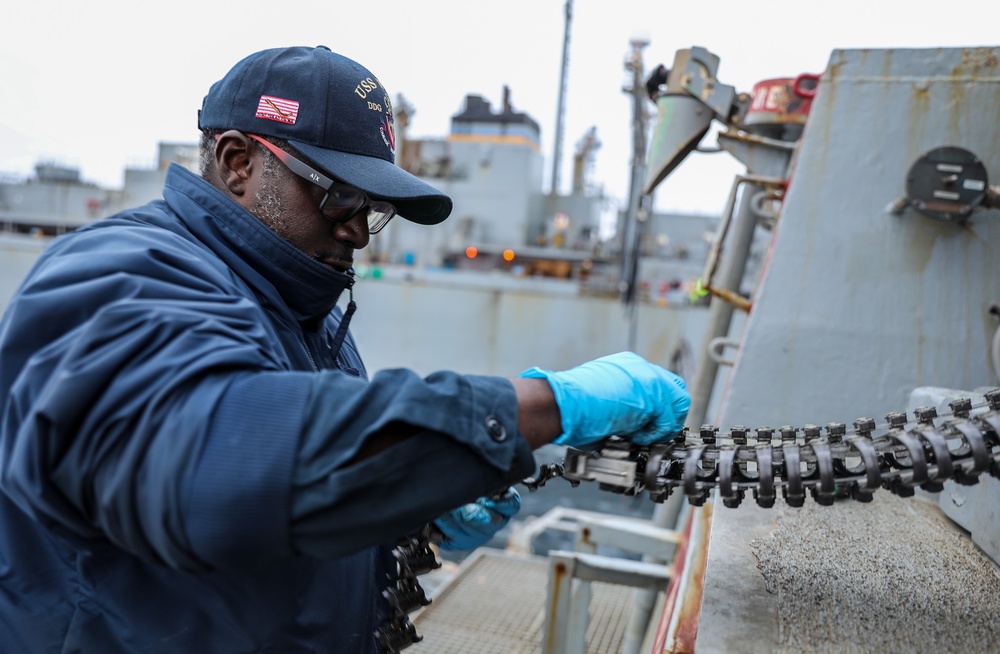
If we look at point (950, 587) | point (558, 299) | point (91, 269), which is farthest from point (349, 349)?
point (558, 299)

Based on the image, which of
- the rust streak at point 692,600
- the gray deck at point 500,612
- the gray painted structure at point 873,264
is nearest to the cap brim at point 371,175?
the rust streak at point 692,600

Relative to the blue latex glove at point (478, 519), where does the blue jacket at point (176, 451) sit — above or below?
above

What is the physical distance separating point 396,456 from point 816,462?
774 mm

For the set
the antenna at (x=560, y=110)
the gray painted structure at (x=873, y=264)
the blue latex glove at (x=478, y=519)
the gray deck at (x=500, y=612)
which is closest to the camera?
the blue latex glove at (x=478, y=519)

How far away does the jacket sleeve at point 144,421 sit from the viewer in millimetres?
964

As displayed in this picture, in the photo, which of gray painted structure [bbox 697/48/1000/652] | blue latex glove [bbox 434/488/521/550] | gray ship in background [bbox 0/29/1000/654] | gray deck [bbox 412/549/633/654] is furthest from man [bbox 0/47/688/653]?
→ gray deck [bbox 412/549/633/654]

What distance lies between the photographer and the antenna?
78.9 feet

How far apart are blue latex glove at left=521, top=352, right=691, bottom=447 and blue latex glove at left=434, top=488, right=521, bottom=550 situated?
20.6 inches

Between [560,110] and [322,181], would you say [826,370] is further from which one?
[560,110]

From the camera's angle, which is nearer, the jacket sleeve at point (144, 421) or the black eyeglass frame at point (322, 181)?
the jacket sleeve at point (144, 421)

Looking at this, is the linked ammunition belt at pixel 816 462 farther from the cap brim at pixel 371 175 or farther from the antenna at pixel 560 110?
the antenna at pixel 560 110

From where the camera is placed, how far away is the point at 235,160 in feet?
4.94

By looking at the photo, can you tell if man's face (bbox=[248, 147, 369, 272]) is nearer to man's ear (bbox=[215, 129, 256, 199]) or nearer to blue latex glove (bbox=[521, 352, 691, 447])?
man's ear (bbox=[215, 129, 256, 199])

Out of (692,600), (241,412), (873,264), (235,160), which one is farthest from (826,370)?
(241,412)
